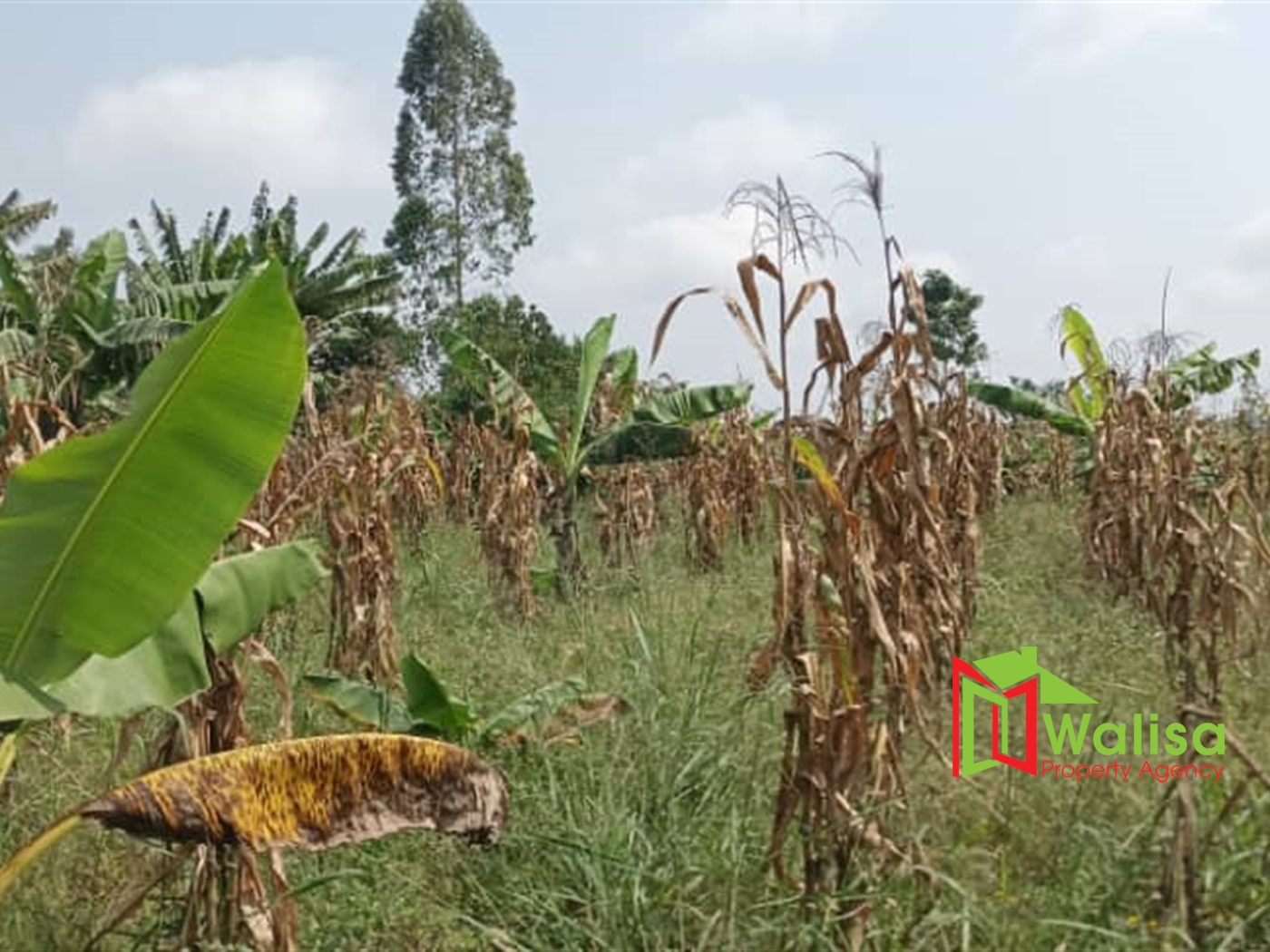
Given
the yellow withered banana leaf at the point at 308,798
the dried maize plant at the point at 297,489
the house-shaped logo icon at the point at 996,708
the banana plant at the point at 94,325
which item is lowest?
the house-shaped logo icon at the point at 996,708

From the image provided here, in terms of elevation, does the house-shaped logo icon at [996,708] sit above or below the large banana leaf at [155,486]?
below

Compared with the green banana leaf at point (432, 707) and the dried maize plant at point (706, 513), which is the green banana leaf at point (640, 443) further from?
the green banana leaf at point (432, 707)

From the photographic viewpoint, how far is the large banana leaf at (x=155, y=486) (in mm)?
2238

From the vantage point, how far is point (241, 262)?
45.3 ft

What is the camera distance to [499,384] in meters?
8.51

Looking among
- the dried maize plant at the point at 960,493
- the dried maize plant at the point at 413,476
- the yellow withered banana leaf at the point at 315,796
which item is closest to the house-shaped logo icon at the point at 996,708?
the dried maize plant at the point at 960,493

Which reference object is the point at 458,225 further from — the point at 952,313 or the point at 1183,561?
the point at 1183,561

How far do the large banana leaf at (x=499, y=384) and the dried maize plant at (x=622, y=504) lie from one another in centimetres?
79

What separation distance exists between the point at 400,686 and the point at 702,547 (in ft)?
12.5

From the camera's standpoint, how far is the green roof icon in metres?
4.08

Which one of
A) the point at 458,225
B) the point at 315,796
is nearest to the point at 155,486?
the point at 315,796

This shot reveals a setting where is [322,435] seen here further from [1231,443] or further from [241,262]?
[241,262]

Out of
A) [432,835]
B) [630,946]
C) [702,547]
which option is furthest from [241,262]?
[630,946]

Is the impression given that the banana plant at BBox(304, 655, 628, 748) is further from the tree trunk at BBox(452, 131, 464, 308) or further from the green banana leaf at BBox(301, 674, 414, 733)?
the tree trunk at BBox(452, 131, 464, 308)
